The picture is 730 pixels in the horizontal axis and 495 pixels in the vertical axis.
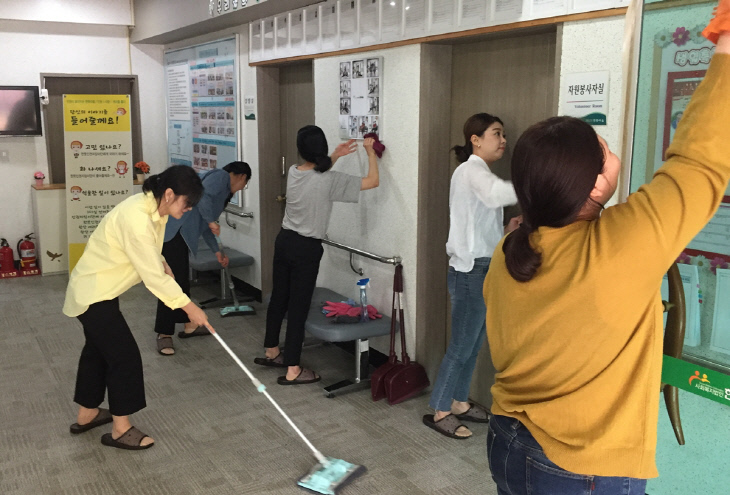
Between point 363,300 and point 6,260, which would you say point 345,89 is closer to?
point 363,300

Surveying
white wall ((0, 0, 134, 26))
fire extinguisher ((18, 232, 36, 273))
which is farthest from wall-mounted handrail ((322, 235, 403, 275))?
white wall ((0, 0, 134, 26))

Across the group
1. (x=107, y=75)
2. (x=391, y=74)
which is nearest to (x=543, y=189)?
(x=391, y=74)

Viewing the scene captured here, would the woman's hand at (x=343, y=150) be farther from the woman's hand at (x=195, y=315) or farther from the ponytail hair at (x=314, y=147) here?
the woman's hand at (x=195, y=315)

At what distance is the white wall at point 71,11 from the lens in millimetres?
6926

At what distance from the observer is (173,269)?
185 inches

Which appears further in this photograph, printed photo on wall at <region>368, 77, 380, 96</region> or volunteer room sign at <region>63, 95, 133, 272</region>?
volunteer room sign at <region>63, 95, 133, 272</region>

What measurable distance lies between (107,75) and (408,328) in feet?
17.7

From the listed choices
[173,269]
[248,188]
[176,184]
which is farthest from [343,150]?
[248,188]

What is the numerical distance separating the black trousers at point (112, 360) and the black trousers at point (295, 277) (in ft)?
3.21

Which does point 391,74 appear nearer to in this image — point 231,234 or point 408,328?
point 408,328

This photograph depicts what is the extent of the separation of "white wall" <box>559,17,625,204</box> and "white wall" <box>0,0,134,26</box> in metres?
6.06

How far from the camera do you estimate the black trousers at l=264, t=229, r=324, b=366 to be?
396 cm

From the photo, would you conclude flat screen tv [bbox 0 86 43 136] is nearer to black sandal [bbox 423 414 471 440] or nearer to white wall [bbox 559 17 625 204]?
black sandal [bbox 423 414 471 440]

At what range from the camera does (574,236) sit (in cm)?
126
